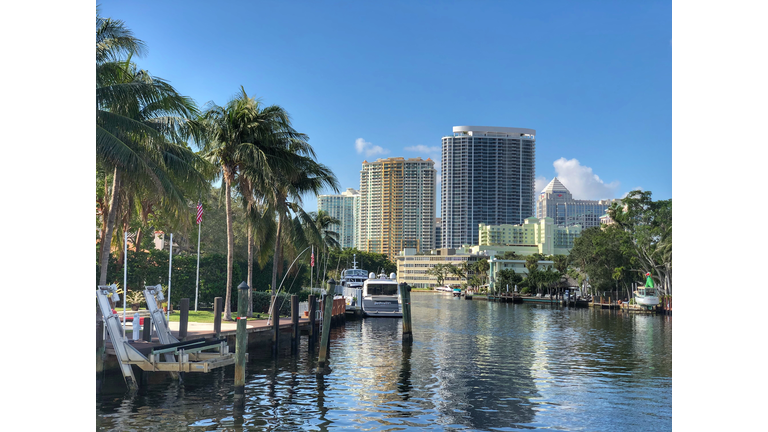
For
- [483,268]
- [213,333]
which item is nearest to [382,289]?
[213,333]

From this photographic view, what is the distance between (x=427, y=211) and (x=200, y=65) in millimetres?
160795

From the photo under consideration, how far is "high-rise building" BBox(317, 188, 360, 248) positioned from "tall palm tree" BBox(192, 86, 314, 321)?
329 ft

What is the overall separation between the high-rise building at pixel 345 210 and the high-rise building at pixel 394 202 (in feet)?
12.9

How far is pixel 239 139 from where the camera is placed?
23.8 m

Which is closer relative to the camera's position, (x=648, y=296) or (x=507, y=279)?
(x=648, y=296)

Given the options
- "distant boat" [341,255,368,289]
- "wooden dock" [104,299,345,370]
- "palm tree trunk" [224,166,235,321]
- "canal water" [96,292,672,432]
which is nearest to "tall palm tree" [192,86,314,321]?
"palm tree trunk" [224,166,235,321]

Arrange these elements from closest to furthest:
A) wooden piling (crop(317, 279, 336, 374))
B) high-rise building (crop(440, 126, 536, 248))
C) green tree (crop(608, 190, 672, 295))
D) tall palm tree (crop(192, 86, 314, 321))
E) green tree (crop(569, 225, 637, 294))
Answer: wooden piling (crop(317, 279, 336, 374))
tall palm tree (crop(192, 86, 314, 321))
green tree (crop(608, 190, 672, 295))
green tree (crop(569, 225, 637, 294))
high-rise building (crop(440, 126, 536, 248))

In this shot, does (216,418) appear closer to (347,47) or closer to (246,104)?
(347,47)

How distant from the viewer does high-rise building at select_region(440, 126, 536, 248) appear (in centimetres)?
15888

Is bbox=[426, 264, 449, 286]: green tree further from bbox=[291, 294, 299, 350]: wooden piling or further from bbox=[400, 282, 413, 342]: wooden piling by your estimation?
bbox=[291, 294, 299, 350]: wooden piling

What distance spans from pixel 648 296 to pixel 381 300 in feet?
102

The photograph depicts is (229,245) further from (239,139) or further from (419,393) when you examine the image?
(419,393)

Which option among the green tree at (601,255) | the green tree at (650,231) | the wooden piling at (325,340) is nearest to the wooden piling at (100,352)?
the wooden piling at (325,340)

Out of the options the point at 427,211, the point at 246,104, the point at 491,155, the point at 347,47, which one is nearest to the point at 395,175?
the point at 427,211
